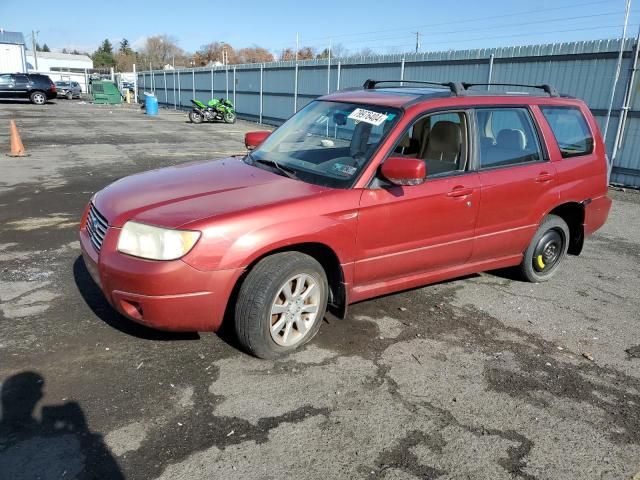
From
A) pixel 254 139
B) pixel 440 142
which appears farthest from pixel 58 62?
pixel 440 142

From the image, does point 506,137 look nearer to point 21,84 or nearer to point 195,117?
point 195,117

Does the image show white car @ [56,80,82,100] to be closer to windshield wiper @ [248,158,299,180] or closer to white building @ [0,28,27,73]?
white building @ [0,28,27,73]

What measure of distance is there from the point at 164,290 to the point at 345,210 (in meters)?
1.29

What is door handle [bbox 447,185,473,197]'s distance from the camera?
159 inches

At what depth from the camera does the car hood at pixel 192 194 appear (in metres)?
3.25

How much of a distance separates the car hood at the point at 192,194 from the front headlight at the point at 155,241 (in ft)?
0.17

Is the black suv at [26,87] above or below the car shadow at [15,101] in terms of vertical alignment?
above

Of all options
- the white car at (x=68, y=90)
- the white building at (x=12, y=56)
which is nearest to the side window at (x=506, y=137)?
the white car at (x=68, y=90)

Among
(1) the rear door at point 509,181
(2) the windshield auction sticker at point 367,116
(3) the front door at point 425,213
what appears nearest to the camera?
(3) the front door at point 425,213

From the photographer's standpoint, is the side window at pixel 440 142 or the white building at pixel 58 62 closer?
the side window at pixel 440 142

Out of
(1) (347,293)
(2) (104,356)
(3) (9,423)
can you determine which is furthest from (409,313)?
(3) (9,423)

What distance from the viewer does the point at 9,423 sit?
2764 mm

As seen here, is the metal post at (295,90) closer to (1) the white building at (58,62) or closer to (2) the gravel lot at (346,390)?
(2) the gravel lot at (346,390)

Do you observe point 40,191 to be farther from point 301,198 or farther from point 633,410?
point 633,410
